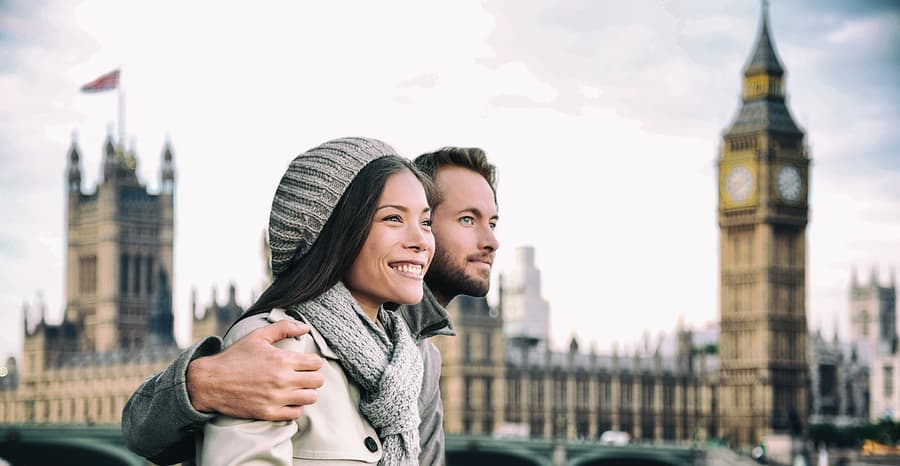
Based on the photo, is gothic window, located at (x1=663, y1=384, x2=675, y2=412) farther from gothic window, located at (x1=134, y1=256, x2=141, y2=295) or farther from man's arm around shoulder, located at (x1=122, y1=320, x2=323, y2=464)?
man's arm around shoulder, located at (x1=122, y1=320, x2=323, y2=464)

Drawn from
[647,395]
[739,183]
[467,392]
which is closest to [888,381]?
[647,395]

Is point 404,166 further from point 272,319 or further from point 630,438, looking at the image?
point 630,438

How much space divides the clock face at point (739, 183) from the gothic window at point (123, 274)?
3221 centimetres

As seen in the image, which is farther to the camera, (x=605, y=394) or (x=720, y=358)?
(x=720, y=358)

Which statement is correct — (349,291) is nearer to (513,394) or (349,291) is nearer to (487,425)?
(487,425)

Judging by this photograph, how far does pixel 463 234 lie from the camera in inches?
143

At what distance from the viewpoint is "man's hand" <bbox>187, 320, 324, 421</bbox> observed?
2.41 m

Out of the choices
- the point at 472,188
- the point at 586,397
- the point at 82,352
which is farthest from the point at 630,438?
the point at 472,188

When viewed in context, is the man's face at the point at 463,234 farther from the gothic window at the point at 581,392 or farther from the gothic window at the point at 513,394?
the gothic window at the point at 581,392

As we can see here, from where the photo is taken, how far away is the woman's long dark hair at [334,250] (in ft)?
8.55

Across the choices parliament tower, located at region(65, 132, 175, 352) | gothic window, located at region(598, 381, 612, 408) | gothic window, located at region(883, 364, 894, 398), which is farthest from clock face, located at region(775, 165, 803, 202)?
parliament tower, located at region(65, 132, 175, 352)

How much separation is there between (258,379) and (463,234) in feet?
4.16

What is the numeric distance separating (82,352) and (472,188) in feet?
246

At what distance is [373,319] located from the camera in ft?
9.06
